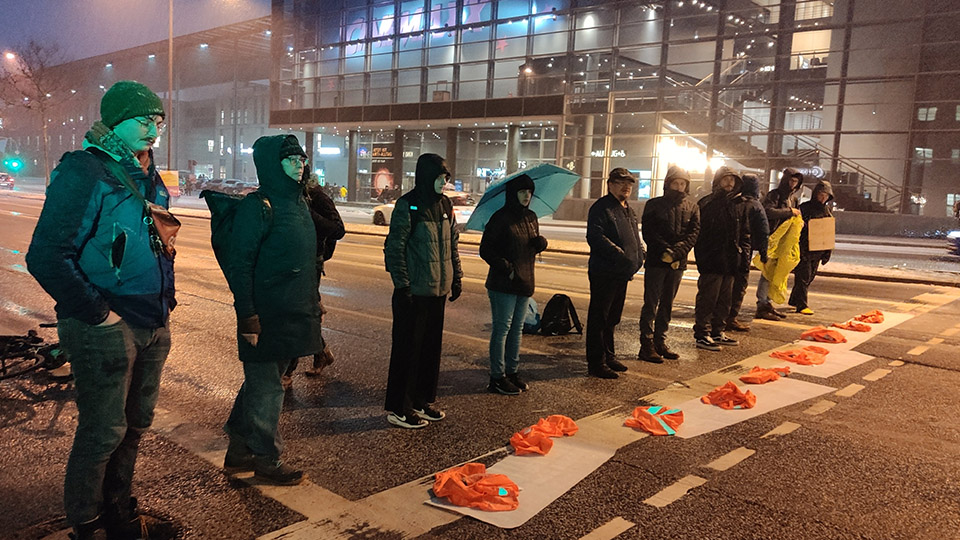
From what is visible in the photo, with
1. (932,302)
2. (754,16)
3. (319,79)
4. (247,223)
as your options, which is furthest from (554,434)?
(319,79)

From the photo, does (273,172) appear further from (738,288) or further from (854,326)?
(854,326)

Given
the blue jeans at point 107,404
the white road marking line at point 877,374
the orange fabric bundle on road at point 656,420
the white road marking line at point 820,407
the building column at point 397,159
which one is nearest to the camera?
the blue jeans at point 107,404

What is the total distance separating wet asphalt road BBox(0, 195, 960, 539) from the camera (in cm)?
380

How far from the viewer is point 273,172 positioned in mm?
3877

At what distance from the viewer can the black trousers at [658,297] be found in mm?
7434

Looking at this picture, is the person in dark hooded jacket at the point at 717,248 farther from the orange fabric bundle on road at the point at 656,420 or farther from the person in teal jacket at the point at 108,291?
the person in teal jacket at the point at 108,291

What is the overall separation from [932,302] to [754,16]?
2282 cm

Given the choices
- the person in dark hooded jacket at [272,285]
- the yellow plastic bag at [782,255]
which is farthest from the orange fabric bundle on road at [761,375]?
the person in dark hooded jacket at [272,285]

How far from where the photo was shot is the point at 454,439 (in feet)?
16.5

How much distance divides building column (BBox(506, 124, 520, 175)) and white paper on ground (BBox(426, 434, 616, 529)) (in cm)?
3623

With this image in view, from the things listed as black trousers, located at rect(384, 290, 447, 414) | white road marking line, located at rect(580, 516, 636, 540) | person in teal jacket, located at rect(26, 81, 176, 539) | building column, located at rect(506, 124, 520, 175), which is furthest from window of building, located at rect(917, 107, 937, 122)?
person in teal jacket, located at rect(26, 81, 176, 539)

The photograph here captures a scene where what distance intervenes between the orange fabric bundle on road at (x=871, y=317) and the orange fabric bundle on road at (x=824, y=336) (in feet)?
5.05

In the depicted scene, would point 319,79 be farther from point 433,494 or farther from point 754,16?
point 433,494

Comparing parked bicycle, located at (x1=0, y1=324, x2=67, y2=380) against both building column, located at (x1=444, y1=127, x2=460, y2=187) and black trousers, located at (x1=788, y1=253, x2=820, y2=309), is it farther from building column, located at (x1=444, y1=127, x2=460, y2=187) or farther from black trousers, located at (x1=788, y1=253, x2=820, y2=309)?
building column, located at (x1=444, y1=127, x2=460, y2=187)
